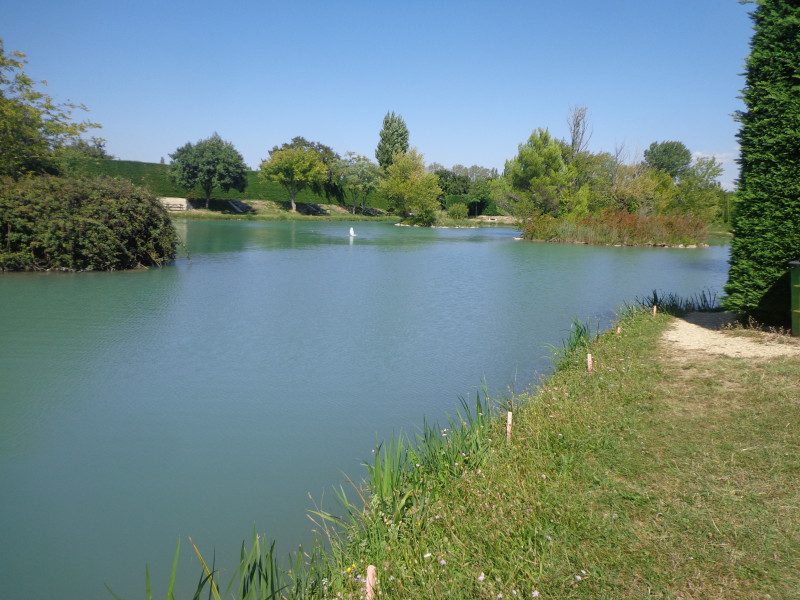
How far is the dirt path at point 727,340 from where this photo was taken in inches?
242

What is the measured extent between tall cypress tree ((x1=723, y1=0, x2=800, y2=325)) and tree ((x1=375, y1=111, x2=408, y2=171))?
54263mm

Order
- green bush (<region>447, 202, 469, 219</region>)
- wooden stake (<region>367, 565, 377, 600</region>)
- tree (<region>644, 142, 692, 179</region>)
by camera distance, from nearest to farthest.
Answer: wooden stake (<region>367, 565, 377, 600</region>) < green bush (<region>447, 202, 469, 219</region>) < tree (<region>644, 142, 692, 179</region>)

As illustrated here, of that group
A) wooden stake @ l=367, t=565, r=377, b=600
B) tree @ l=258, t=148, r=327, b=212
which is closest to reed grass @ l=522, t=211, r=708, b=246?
wooden stake @ l=367, t=565, r=377, b=600

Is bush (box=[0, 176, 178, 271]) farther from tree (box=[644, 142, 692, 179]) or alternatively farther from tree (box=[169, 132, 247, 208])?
tree (box=[644, 142, 692, 179])

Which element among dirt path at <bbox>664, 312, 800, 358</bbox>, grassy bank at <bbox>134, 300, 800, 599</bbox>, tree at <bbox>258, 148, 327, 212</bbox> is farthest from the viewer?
tree at <bbox>258, 148, 327, 212</bbox>

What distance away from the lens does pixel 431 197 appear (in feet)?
149

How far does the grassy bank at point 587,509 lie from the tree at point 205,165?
45.7 meters

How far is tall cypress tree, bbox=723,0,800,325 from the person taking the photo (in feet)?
21.9

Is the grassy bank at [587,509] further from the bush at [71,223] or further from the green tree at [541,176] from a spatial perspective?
the green tree at [541,176]

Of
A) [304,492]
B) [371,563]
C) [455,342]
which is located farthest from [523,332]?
[371,563]

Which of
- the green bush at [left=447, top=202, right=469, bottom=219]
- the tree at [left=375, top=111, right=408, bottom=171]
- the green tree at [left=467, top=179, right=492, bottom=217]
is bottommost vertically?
the green bush at [left=447, top=202, right=469, bottom=219]

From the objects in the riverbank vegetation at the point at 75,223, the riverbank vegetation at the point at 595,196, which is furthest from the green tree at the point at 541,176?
the riverbank vegetation at the point at 75,223

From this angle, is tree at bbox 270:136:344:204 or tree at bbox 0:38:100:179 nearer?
tree at bbox 0:38:100:179

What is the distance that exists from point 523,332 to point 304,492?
5629 millimetres
